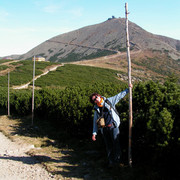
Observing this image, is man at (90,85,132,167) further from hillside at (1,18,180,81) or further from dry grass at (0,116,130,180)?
hillside at (1,18,180,81)

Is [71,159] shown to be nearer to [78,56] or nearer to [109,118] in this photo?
[109,118]

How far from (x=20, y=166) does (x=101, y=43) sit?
107958 mm

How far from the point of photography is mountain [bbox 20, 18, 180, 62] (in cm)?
9319

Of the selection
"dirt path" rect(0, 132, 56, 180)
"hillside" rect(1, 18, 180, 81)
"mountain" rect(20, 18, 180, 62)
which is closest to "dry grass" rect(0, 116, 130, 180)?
"dirt path" rect(0, 132, 56, 180)

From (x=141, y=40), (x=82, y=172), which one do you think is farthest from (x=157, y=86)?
(x=141, y=40)

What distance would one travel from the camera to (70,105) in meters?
8.98

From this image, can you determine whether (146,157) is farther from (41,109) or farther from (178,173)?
(41,109)

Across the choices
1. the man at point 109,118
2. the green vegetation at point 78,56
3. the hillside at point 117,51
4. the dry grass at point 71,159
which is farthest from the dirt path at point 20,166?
the green vegetation at point 78,56

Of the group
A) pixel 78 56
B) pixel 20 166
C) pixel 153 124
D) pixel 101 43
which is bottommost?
pixel 20 166

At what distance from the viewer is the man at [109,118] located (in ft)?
16.3

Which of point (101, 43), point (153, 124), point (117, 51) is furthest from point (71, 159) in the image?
point (101, 43)

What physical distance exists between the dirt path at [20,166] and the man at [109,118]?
157cm

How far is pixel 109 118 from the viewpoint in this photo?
199 inches

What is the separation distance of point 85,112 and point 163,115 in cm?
421
